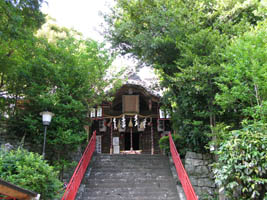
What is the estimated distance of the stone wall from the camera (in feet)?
25.9

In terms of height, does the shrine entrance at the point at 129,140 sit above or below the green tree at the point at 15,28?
below

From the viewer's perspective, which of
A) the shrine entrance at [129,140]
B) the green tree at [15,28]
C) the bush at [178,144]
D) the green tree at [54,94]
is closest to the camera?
the green tree at [15,28]

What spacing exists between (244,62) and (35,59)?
703 cm

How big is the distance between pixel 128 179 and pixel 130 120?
19.2 ft

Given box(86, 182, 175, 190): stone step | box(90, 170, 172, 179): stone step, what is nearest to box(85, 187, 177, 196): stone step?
box(86, 182, 175, 190): stone step

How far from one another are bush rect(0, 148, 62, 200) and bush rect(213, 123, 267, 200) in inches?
158

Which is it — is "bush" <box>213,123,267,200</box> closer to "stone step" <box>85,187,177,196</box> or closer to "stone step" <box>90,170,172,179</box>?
"stone step" <box>85,187,177,196</box>

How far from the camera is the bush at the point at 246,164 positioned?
5.32 meters

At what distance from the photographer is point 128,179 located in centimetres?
846

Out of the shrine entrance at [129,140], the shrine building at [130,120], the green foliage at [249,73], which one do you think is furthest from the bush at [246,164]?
the shrine entrance at [129,140]

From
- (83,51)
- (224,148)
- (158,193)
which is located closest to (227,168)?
(224,148)

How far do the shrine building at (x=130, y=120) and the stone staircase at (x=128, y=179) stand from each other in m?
3.41

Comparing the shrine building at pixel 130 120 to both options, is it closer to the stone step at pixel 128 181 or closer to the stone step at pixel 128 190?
the stone step at pixel 128 181

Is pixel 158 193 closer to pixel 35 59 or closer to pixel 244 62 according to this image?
pixel 244 62
